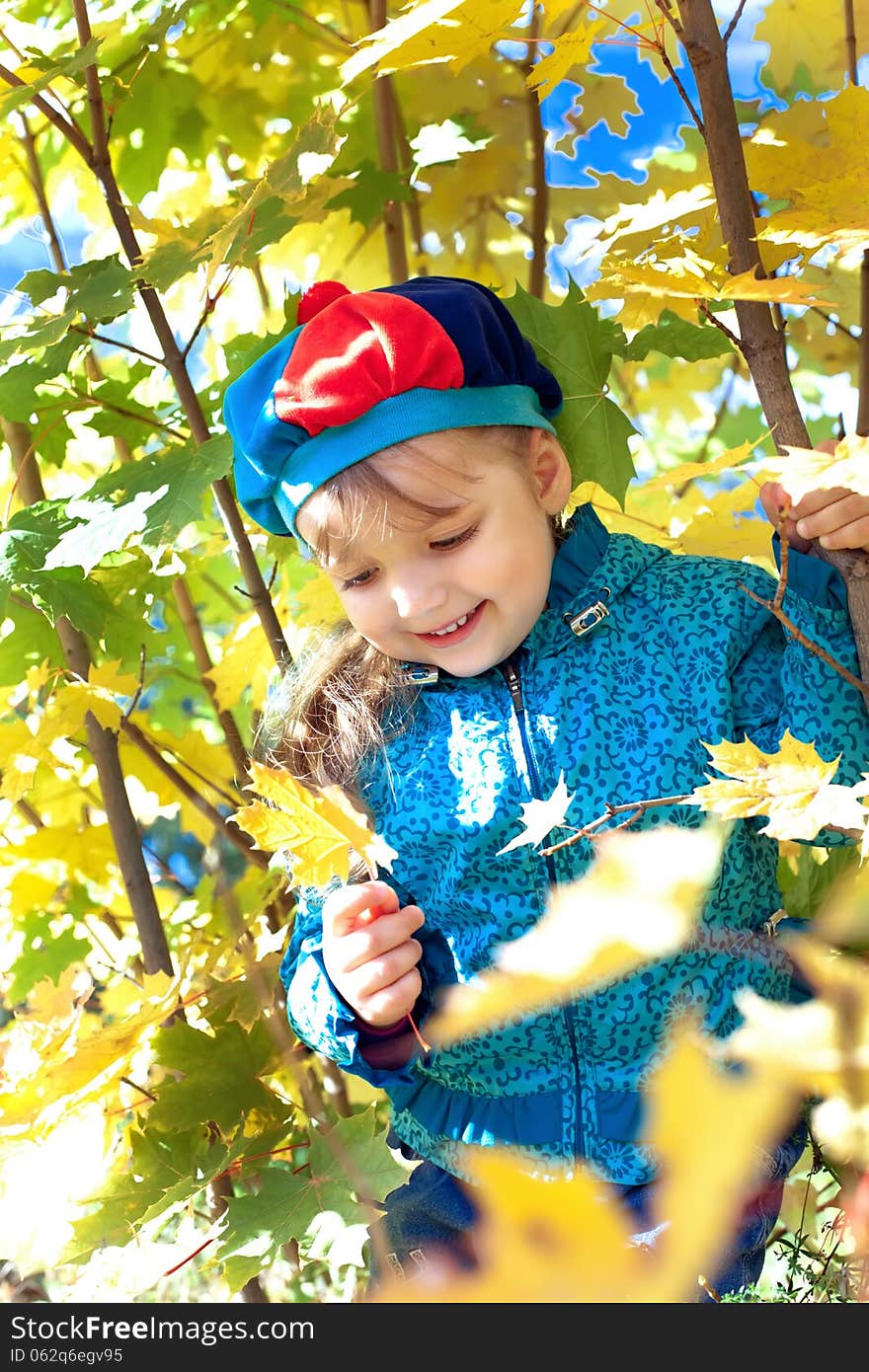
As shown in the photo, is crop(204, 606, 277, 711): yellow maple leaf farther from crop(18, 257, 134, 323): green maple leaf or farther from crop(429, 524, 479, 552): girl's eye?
crop(429, 524, 479, 552): girl's eye

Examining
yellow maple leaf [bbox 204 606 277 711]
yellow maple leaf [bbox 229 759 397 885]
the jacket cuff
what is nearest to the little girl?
the jacket cuff

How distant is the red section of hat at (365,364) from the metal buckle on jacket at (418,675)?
230mm

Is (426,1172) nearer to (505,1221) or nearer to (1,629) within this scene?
(1,629)

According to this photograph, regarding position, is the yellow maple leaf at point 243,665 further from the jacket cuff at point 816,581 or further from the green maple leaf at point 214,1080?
the jacket cuff at point 816,581

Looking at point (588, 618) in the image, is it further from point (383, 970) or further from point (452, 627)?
point (383, 970)

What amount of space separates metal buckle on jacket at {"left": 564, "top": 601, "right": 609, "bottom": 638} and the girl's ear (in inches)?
3.5

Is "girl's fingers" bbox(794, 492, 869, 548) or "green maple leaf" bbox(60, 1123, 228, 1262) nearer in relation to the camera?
"girl's fingers" bbox(794, 492, 869, 548)

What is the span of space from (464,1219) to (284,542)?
0.68 metres

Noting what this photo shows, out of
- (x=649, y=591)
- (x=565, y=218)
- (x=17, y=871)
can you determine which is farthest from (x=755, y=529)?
(x=17, y=871)

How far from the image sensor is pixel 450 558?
0.99 m

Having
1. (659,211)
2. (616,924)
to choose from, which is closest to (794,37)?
(659,211)

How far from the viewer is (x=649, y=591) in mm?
1119

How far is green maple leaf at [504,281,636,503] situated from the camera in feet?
3.80
